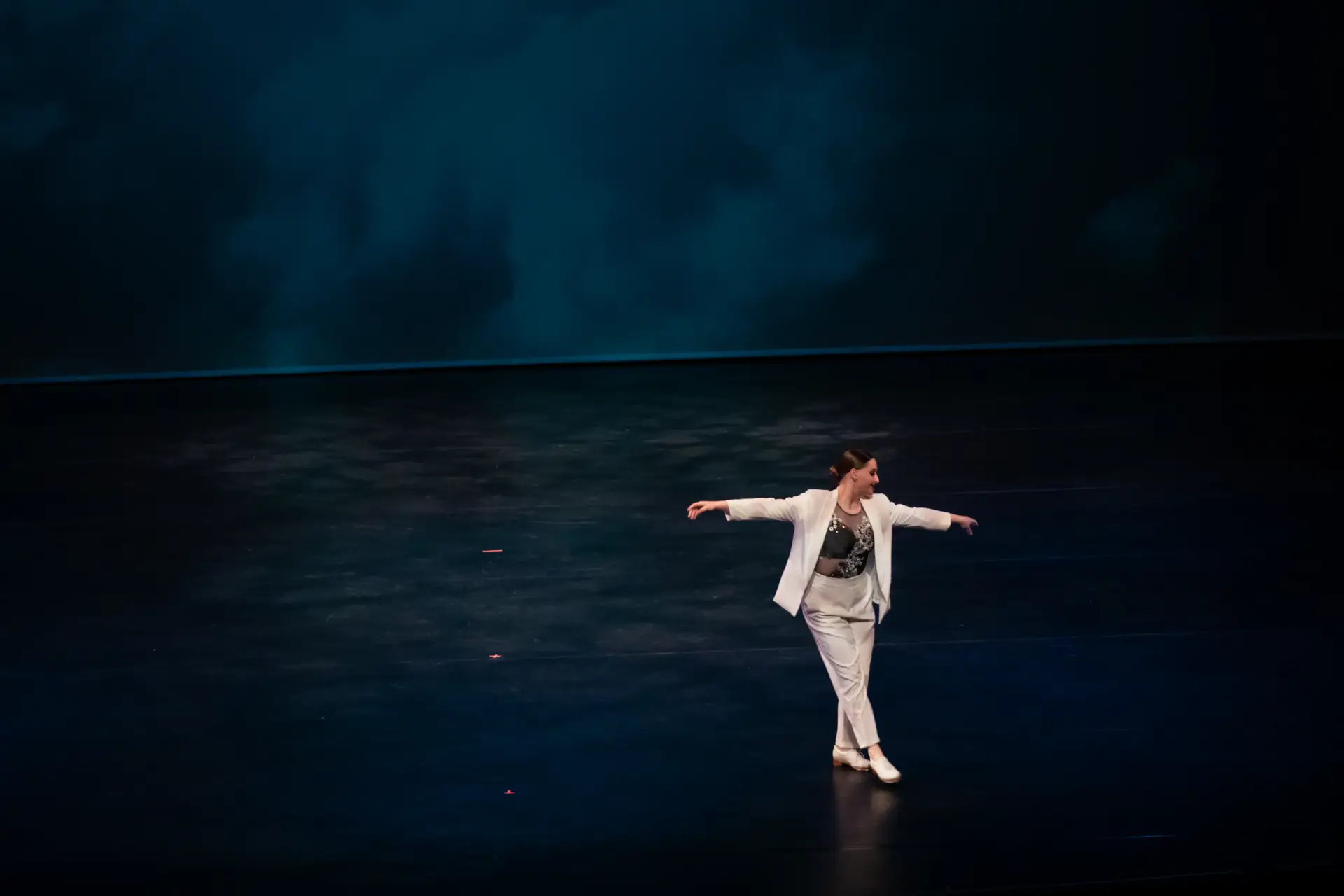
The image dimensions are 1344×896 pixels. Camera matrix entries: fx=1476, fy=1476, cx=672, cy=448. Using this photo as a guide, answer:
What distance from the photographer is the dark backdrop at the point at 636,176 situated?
45.3 feet

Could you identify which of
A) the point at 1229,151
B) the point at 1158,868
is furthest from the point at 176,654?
the point at 1229,151

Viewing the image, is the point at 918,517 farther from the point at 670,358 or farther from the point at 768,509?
the point at 670,358

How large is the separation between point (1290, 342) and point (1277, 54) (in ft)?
9.18

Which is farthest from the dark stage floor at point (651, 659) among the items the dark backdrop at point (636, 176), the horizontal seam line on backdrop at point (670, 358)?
the dark backdrop at point (636, 176)

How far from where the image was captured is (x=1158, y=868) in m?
4.54

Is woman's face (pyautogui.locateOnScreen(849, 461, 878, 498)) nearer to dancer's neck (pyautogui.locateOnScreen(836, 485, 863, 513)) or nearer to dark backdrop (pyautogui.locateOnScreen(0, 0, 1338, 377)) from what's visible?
dancer's neck (pyautogui.locateOnScreen(836, 485, 863, 513))

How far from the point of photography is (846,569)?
5.18 metres

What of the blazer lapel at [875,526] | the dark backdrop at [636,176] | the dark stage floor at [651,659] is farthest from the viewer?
the dark backdrop at [636,176]

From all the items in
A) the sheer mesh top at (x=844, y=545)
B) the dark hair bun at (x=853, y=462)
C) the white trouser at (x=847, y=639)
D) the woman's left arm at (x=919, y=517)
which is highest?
the dark hair bun at (x=853, y=462)

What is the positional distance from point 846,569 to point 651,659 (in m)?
1.53

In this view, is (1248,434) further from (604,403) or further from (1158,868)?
(1158,868)

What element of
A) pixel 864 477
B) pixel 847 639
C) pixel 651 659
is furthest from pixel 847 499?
pixel 651 659

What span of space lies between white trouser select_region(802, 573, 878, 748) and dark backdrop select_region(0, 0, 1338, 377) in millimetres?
9303

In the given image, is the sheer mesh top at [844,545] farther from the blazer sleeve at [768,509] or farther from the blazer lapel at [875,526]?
the blazer sleeve at [768,509]
